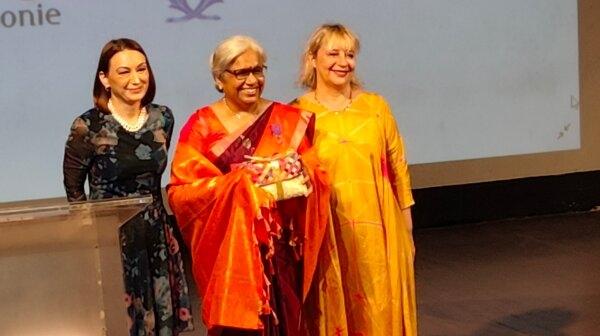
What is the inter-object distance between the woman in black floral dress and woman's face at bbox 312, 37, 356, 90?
45 centimetres

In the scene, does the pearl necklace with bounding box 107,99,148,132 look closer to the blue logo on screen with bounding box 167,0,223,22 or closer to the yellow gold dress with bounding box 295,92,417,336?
the yellow gold dress with bounding box 295,92,417,336

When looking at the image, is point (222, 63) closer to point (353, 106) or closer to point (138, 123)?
point (138, 123)

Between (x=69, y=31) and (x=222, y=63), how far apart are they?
1.94 meters

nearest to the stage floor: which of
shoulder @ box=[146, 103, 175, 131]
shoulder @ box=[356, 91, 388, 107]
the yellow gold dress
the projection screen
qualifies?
the projection screen

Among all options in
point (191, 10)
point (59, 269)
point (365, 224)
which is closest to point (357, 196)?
point (365, 224)

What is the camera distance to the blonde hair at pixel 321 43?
103 inches

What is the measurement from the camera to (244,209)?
2273mm

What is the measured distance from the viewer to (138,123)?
2389 millimetres

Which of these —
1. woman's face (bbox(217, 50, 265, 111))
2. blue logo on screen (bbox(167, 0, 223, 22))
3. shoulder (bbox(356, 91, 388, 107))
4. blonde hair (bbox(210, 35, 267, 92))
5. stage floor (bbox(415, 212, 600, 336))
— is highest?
blue logo on screen (bbox(167, 0, 223, 22))

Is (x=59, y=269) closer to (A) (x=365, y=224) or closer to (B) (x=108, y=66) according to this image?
(B) (x=108, y=66)

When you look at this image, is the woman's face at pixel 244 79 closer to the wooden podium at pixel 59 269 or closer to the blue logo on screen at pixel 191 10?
the wooden podium at pixel 59 269

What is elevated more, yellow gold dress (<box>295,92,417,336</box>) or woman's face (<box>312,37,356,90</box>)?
woman's face (<box>312,37,356,90</box>)

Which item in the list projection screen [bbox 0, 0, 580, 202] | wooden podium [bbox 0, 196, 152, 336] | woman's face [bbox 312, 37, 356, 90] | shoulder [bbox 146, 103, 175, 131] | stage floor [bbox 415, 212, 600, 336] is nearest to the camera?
wooden podium [bbox 0, 196, 152, 336]

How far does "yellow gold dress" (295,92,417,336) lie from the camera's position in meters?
2.60
